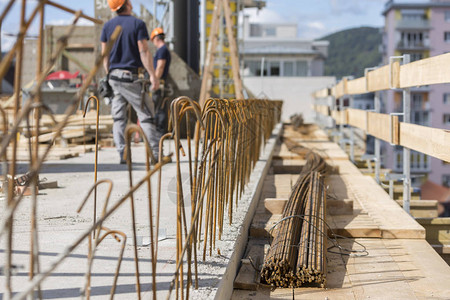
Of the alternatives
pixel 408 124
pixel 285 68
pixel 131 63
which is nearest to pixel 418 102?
pixel 285 68

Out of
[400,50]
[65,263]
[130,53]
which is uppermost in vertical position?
[400,50]

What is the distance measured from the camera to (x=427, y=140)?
455cm

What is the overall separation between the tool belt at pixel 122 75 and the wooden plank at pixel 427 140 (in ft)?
10.2

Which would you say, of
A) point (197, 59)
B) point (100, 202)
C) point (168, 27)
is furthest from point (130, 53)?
point (197, 59)

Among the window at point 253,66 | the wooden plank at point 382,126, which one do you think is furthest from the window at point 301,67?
the wooden plank at point 382,126

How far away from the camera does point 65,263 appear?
10.1 feet

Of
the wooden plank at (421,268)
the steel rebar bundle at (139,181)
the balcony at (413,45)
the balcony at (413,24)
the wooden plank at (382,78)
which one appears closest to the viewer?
the steel rebar bundle at (139,181)

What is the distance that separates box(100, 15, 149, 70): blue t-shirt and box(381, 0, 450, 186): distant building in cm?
6709

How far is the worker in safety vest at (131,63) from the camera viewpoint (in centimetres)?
707

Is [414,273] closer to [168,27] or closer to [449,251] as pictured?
[449,251]

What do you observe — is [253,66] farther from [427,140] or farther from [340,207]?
[427,140]

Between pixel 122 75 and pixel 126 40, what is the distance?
→ 0.40 m

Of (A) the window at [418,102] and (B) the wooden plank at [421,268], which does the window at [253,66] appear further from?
(B) the wooden plank at [421,268]

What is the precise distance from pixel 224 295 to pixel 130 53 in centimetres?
471
